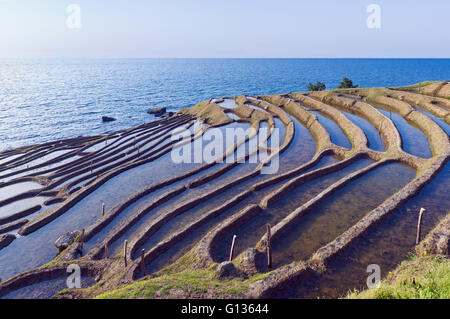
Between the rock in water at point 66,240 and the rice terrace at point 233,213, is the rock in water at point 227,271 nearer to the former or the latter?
the rice terrace at point 233,213

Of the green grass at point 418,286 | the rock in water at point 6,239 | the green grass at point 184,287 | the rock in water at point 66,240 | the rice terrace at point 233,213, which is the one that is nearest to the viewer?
the green grass at point 418,286

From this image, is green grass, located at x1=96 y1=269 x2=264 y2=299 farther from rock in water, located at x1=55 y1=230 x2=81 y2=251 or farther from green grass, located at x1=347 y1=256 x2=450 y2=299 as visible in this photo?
rock in water, located at x1=55 y1=230 x2=81 y2=251

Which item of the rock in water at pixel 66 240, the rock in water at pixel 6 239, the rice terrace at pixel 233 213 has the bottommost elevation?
the rock in water at pixel 6 239

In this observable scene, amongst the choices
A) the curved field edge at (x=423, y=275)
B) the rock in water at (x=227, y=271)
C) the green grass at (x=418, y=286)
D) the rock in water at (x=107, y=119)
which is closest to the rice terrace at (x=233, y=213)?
the rock in water at (x=227, y=271)

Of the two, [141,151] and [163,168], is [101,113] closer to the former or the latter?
[141,151]

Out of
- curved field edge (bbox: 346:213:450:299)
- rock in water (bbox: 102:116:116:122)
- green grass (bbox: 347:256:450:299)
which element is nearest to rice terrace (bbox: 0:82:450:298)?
curved field edge (bbox: 346:213:450:299)
